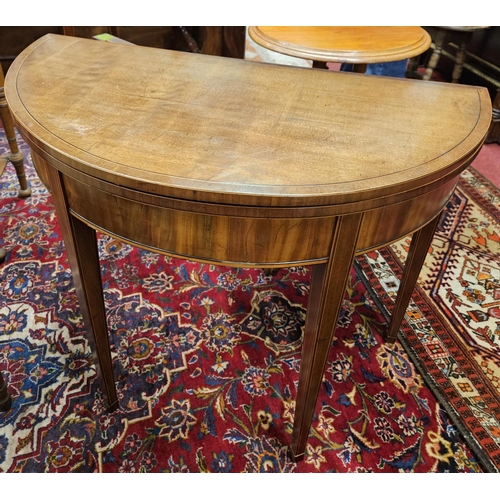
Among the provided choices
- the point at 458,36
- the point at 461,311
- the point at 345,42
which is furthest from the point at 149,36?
the point at 461,311

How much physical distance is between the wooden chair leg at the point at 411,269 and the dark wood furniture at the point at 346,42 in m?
0.58

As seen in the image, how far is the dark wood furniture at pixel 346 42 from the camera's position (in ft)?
4.48

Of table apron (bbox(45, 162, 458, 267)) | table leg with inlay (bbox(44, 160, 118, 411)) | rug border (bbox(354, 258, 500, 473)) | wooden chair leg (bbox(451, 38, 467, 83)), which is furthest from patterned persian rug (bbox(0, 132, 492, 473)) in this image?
wooden chair leg (bbox(451, 38, 467, 83))

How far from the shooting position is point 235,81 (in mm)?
958

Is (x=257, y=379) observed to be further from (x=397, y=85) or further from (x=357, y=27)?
(x=357, y=27)

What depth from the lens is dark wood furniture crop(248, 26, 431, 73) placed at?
1364mm

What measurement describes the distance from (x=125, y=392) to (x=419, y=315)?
95 centimetres

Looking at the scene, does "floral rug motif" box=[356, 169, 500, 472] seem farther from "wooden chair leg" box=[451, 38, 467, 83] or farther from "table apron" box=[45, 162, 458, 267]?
"wooden chair leg" box=[451, 38, 467, 83]

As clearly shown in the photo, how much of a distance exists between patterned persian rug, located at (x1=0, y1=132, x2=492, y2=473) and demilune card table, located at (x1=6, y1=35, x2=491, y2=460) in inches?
8.9

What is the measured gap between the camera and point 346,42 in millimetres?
1451

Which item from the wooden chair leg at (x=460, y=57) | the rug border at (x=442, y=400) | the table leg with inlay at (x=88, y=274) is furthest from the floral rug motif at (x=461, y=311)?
the wooden chair leg at (x=460, y=57)

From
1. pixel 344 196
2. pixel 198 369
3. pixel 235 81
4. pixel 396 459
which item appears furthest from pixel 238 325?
pixel 344 196

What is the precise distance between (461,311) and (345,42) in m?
0.96

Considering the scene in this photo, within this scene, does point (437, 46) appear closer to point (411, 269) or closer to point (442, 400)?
point (411, 269)
